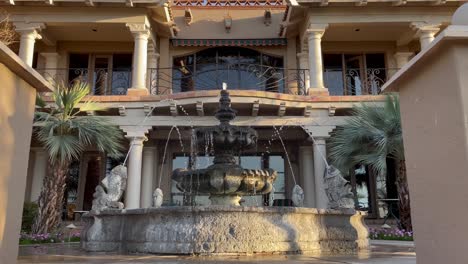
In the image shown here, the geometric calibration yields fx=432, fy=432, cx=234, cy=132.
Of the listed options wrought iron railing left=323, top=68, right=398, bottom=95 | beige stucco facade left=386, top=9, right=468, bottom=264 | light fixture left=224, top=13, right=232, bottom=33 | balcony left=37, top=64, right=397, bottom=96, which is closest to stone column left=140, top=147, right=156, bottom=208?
balcony left=37, top=64, right=397, bottom=96

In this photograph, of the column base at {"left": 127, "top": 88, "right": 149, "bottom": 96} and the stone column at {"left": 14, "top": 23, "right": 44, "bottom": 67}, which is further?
the stone column at {"left": 14, "top": 23, "right": 44, "bottom": 67}

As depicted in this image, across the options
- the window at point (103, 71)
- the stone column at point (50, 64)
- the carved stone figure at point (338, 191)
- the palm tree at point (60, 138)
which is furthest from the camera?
the window at point (103, 71)

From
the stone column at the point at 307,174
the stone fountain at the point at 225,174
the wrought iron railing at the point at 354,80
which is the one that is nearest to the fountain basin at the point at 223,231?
the stone fountain at the point at 225,174

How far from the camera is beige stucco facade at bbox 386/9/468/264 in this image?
3000 millimetres

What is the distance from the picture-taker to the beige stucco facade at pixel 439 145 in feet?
9.84

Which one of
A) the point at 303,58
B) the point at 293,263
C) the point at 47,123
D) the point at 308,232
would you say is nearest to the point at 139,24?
the point at 47,123

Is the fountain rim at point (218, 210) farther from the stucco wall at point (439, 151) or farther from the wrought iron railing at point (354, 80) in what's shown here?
the wrought iron railing at point (354, 80)

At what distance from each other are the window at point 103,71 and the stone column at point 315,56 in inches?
282

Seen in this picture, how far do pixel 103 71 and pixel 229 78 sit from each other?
492cm

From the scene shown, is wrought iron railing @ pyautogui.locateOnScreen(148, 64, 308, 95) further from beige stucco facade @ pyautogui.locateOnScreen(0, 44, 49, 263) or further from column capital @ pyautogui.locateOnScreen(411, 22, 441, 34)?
beige stucco facade @ pyautogui.locateOnScreen(0, 44, 49, 263)

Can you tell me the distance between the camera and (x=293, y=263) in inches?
188

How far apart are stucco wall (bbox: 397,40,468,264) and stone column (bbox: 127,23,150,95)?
11.0 m

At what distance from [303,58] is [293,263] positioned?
41.1ft

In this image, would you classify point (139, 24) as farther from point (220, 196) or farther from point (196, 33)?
point (220, 196)
